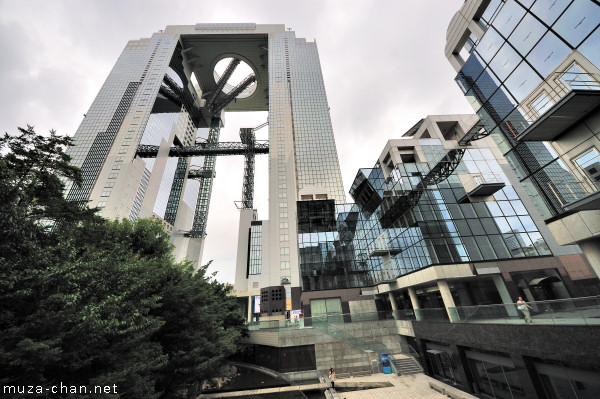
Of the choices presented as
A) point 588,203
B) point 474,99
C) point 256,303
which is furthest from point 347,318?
point 256,303

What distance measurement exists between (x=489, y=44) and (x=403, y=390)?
22.7 metres

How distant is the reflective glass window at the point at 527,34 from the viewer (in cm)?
927

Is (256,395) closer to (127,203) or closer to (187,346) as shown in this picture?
(187,346)

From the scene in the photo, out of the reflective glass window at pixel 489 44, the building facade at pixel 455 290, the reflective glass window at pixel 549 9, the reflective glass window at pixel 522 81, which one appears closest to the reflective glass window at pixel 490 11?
the reflective glass window at pixel 489 44

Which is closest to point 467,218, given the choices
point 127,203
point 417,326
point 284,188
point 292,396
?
point 417,326

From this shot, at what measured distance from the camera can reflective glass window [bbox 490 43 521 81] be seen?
34.5ft

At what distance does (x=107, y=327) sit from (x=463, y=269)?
82.6 ft

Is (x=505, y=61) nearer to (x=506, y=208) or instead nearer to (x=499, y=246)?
(x=499, y=246)

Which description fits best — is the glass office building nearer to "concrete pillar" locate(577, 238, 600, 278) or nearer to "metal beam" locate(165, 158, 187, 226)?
"concrete pillar" locate(577, 238, 600, 278)

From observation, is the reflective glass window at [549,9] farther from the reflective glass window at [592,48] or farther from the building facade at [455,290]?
the building facade at [455,290]

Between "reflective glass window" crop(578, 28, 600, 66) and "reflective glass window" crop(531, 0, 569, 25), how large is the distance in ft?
5.51

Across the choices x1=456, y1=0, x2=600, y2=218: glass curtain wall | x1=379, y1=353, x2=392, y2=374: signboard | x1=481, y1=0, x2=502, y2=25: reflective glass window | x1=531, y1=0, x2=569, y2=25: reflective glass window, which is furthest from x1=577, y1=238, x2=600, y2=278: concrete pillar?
x1=379, y1=353, x2=392, y2=374: signboard

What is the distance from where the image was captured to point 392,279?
27609 millimetres
